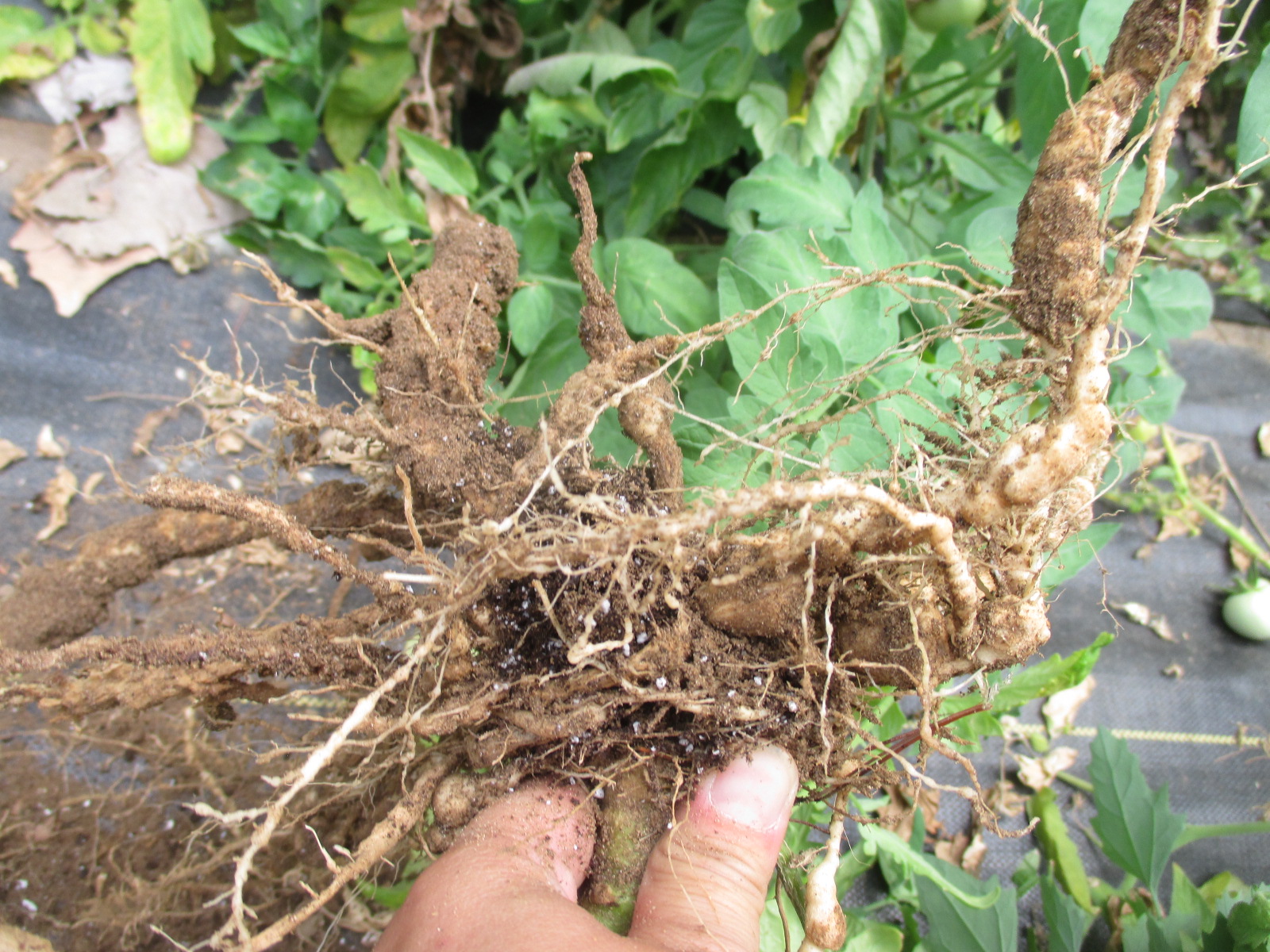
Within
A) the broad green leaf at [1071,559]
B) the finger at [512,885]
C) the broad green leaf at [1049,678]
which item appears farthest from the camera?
Answer: the broad green leaf at [1049,678]

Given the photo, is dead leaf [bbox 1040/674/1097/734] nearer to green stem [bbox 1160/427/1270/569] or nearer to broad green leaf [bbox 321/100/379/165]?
green stem [bbox 1160/427/1270/569]

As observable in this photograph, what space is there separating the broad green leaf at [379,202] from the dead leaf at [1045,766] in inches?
72.8

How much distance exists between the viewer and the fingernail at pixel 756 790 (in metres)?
0.78

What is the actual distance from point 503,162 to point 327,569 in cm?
103

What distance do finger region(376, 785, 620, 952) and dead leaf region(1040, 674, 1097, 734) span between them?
4.25ft

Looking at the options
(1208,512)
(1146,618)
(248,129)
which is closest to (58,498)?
(248,129)

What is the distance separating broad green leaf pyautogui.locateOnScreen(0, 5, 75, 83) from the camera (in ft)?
5.45

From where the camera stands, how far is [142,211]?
174 centimetres

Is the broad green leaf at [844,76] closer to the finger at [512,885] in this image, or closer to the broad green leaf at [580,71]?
the broad green leaf at [580,71]

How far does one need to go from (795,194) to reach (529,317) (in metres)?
0.51

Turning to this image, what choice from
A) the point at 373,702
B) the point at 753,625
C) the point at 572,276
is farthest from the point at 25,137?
the point at 753,625

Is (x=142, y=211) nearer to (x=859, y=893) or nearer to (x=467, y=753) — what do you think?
(x=467, y=753)

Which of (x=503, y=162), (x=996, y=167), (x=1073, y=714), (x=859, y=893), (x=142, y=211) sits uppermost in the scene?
(x=996, y=167)

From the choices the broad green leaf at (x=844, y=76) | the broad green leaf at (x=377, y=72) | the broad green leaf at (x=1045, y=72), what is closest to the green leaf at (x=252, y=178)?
the broad green leaf at (x=377, y=72)
